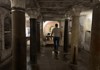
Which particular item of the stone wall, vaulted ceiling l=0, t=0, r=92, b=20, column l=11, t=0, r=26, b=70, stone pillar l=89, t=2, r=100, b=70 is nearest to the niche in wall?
the stone wall

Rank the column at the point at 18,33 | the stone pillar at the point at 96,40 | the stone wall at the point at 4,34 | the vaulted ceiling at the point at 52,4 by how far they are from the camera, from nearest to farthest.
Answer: the stone pillar at the point at 96,40 < the column at the point at 18,33 < the vaulted ceiling at the point at 52,4 < the stone wall at the point at 4,34

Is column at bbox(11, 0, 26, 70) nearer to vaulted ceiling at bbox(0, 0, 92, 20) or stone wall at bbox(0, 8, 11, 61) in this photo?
vaulted ceiling at bbox(0, 0, 92, 20)

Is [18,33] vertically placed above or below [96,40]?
above

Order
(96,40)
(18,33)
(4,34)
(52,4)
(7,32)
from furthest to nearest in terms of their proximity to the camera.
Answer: (7,32) → (4,34) → (52,4) → (18,33) → (96,40)

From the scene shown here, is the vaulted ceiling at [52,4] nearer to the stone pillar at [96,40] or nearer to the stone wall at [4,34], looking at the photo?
the stone wall at [4,34]

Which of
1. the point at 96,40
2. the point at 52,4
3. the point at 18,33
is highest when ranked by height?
the point at 52,4

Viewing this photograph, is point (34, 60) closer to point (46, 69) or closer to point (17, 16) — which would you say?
point (46, 69)

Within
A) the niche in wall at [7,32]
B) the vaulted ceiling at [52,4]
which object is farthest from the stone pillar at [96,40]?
the niche in wall at [7,32]

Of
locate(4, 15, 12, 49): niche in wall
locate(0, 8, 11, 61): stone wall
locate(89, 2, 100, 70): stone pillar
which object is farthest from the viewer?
locate(4, 15, 12, 49): niche in wall

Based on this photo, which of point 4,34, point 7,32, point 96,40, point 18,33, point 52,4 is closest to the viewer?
point 96,40

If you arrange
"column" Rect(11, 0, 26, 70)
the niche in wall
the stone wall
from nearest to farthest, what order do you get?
1. "column" Rect(11, 0, 26, 70)
2. the stone wall
3. the niche in wall

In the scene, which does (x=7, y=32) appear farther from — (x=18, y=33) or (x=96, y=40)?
(x=96, y=40)

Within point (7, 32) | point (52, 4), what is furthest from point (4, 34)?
point (52, 4)

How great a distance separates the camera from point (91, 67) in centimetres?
337
